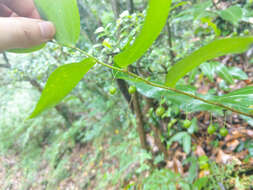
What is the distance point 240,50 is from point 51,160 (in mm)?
2425

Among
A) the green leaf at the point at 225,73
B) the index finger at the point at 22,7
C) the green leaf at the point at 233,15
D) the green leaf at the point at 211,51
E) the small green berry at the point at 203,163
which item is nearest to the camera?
the green leaf at the point at 211,51

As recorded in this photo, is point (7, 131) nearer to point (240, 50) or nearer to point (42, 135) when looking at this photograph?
point (42, 135)

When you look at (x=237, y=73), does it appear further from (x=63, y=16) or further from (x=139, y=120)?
(x=63, y=16)

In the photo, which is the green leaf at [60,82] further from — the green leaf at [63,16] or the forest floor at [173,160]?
the forest floor at [173,160]

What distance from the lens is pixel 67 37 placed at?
0.53 m

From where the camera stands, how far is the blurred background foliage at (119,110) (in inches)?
40.8

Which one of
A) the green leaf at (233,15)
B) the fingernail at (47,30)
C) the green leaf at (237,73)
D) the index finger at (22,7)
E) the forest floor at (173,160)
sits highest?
the index finger at (22,7)

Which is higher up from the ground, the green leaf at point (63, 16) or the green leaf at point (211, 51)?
the green leaf at point (63, 16)

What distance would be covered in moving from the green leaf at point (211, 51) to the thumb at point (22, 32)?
1.38ft

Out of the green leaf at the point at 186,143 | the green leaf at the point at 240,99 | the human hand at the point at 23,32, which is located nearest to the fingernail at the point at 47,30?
the human hand at the point at 23,32

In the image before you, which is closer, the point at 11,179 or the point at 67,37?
the point at 67,37

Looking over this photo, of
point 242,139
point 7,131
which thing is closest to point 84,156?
point 7,131

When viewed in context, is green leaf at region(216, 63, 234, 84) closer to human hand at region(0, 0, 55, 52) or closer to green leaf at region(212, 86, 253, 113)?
green leaf at region(212, 86, 253, 113)

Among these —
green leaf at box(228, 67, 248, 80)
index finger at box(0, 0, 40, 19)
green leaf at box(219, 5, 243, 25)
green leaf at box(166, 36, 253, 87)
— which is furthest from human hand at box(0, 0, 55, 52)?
green leaf at box(228, 67, 248, 80)
